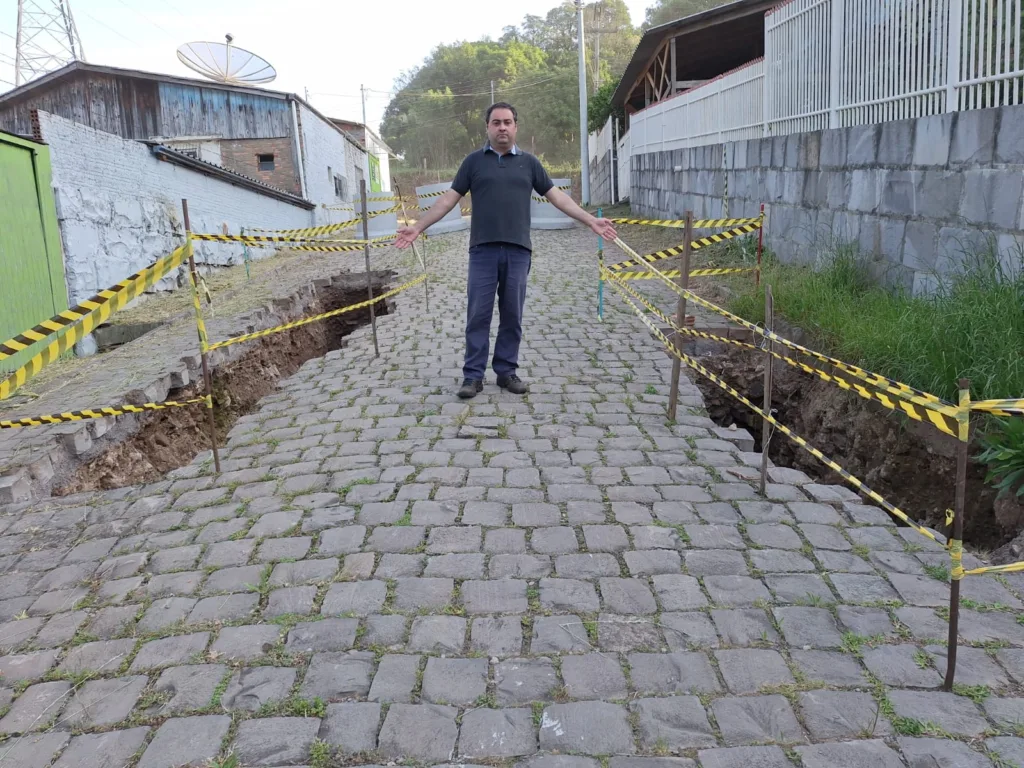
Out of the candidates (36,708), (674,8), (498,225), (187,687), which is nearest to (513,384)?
(498,225)

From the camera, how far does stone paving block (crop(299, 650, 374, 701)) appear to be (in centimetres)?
274

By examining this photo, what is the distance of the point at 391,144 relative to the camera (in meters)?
72.3

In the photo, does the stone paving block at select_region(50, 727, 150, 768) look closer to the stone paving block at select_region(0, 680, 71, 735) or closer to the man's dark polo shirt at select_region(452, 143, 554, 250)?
the stone paving block at select_region(0, 680, 71, 735)

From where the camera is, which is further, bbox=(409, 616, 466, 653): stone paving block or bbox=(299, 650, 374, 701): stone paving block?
bbox=(409, 616, 466, 653): stone paving block

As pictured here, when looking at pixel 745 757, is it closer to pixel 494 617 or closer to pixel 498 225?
pixel 494 617

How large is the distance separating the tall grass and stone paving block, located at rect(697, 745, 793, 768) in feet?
9.59

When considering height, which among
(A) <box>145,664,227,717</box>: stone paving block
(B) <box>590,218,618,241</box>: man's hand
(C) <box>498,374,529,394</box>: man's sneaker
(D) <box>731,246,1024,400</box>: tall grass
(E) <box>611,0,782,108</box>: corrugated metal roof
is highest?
(E) <box>611,0,782,108</box>: corrugated metal roof

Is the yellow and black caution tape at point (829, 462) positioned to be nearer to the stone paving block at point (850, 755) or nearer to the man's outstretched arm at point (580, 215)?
the stone paving block at point (850, 755)

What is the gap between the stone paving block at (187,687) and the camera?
270cm

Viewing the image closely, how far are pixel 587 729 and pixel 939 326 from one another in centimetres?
391

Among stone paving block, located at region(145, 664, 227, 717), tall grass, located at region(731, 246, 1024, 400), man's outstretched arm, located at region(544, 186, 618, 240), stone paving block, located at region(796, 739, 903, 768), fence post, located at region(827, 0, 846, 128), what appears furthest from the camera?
fence post, located at region(827, 0, 846, 128)

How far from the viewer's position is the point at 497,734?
2520 mm

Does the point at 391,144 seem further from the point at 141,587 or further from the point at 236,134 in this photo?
the point at 141,587

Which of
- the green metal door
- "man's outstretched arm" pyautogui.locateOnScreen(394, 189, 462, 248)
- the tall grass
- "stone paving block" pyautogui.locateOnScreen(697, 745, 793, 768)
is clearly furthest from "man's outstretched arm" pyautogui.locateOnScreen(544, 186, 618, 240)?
the green metal door
